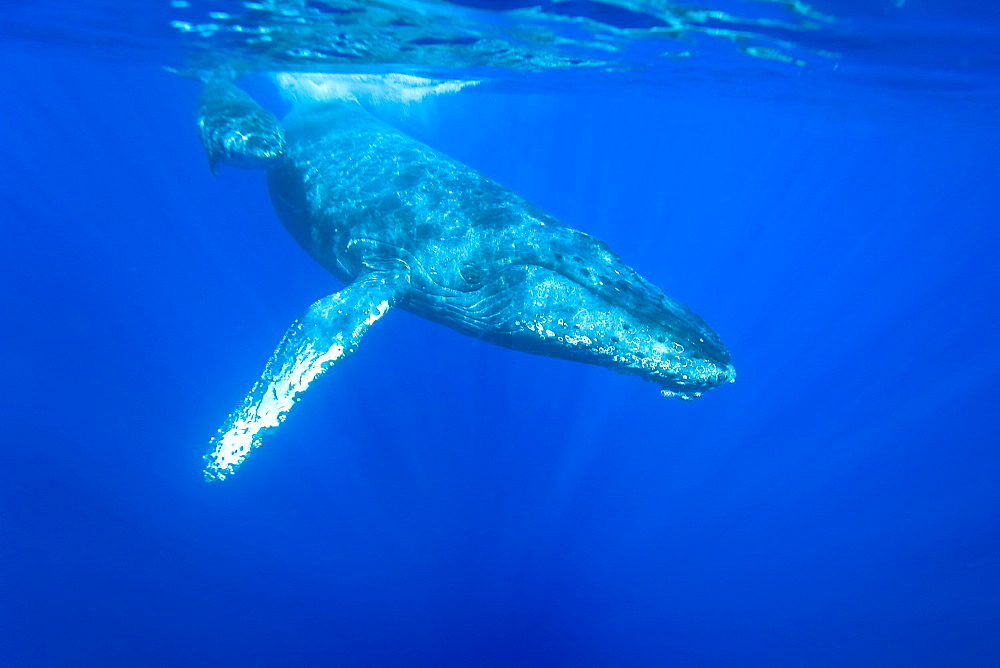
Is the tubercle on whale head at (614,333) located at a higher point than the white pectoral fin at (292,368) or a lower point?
higher

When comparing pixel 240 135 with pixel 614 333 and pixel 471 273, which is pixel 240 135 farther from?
pixel 614 333

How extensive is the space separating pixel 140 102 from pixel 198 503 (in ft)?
84.6

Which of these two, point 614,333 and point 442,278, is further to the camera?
point 442,278

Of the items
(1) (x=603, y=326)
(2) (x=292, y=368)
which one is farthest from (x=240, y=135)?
(1) (x=603, y=326)

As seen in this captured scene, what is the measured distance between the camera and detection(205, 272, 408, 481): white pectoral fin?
5488mm

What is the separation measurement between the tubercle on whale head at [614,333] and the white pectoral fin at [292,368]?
1.74 m

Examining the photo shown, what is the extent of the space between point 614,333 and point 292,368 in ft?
11.5

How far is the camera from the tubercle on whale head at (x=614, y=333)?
484 centimetres

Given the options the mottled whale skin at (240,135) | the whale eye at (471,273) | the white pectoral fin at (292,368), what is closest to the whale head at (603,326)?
the whale eye at (471,273)

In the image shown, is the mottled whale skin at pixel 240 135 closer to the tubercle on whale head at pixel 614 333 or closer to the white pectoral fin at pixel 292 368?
the white pectoral fin at pixel 292 368

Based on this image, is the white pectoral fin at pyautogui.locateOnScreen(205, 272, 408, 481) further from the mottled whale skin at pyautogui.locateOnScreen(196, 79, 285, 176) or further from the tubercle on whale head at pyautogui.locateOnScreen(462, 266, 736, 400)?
the mottled whale skin at pyautogui.locateOnScreen(196, 79, 285, 176)

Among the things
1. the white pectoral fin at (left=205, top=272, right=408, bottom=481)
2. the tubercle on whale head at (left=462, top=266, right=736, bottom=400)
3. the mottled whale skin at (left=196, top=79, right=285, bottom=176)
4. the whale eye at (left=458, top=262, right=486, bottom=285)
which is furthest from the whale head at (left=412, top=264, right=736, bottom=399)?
the mottled whale skin at (left=196, top=79, right=285, bottom=176)

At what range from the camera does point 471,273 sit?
634cm

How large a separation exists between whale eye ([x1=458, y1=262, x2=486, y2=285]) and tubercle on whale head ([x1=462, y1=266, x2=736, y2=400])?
405 millimetres
